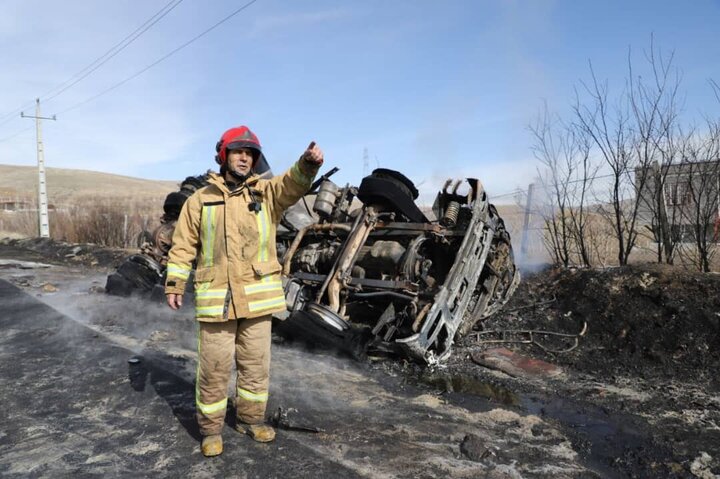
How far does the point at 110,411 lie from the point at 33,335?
8.95ft

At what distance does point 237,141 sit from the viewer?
297 centimetres

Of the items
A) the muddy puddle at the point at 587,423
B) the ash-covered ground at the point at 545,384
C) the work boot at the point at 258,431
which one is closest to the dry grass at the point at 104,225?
the ash-covered ground at the point at 545,384

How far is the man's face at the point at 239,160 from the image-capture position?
3.03 meters

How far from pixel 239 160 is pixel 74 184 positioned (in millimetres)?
74758

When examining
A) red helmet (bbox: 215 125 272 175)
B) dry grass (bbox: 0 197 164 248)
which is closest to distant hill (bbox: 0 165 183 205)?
dry grass (bbox: 0 197 164 248)

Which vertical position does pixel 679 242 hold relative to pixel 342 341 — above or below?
above

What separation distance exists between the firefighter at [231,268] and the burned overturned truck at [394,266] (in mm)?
1878

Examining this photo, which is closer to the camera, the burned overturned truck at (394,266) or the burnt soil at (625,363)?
the burnt soil at (625,363)

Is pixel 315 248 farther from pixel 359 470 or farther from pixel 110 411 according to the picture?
pixel 359 470

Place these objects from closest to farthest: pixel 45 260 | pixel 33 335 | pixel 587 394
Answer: pixel 587 394 < pixel 33 335 < pixel 45 260

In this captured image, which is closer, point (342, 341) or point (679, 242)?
point (342, 341)

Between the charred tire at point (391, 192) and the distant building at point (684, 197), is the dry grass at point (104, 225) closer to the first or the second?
the charred tire at point (391, 192)

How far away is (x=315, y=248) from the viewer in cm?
612

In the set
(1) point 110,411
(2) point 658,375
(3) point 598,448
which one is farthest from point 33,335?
(2) point 658,375
